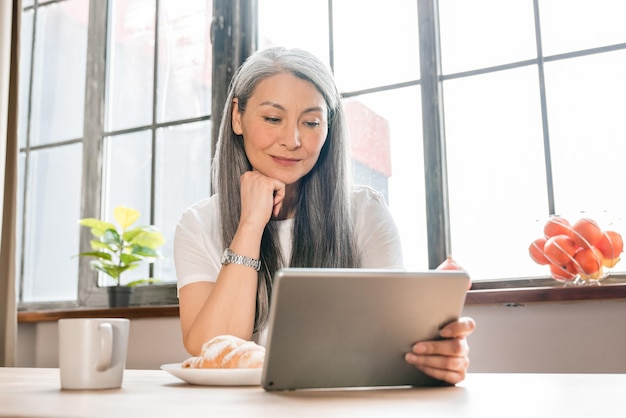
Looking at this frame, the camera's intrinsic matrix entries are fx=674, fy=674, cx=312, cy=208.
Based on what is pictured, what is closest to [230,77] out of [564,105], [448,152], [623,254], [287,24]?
[287,24]

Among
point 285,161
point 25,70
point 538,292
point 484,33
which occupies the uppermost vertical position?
point 25,70

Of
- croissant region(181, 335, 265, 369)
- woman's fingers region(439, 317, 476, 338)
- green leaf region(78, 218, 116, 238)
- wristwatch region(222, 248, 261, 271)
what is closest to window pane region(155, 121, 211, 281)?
green leaf region(78, 218, 116, 238)

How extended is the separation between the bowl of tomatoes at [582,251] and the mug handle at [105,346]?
131cm

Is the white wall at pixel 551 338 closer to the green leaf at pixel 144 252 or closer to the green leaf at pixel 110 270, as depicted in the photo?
the green leaf at pixel 144 252

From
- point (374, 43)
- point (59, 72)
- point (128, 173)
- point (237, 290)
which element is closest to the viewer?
point (237, 290)

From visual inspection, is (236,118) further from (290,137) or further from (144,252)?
(144,252)

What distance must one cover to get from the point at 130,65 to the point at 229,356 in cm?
232

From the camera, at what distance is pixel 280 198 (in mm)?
1591

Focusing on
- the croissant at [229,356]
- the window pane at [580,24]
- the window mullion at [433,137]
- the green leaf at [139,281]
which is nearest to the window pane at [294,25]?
the window mullion at [433,137]

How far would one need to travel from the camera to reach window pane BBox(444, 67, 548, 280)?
6.82 feet

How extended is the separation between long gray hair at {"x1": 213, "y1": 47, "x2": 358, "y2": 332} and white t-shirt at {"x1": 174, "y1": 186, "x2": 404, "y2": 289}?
0.03m

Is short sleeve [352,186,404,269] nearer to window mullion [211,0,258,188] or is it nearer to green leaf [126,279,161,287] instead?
window mullion [211,0,258,188]

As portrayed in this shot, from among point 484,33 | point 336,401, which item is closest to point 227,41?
point 484,33

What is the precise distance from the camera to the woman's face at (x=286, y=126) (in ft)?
5.15
